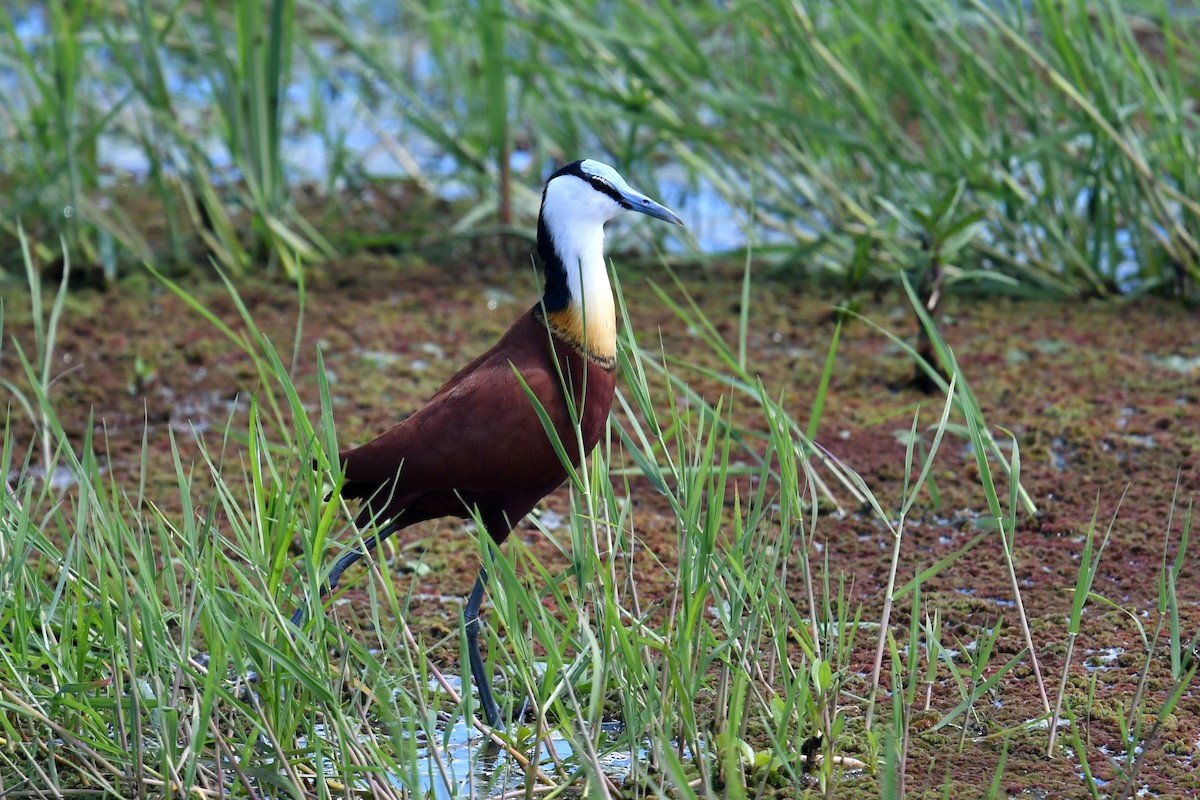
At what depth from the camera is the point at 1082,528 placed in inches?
140

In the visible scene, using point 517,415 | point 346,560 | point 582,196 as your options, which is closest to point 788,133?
point 582,196

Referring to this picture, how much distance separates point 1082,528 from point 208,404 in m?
2.43

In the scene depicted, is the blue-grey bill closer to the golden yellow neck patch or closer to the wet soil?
the golden yellow neck patch

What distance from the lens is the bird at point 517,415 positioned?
2889mm

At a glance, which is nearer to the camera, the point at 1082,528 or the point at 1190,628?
the point at 1190,628

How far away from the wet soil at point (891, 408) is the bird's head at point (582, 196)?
29.7 inches

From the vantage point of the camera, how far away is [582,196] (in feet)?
10.0

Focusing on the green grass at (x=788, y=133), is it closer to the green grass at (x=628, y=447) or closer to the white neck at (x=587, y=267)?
the green grass at (x=628, y=447)

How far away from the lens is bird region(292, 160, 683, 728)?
289 cm

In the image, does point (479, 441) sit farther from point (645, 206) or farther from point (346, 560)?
point (645, 206)

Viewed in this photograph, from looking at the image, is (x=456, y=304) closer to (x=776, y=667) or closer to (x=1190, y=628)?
(x=776, y=667)

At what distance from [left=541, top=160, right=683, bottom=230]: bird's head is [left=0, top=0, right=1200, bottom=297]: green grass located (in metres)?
1.32

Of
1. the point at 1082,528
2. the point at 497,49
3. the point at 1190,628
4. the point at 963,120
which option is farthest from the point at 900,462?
the point at 497,49

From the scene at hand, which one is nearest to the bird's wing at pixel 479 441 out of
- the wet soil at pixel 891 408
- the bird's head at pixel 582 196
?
the bird's head at pixel 582 196
